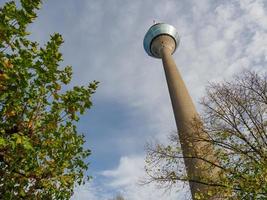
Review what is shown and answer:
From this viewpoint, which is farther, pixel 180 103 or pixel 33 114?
pixel 180 103

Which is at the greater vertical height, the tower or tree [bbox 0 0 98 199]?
the tower

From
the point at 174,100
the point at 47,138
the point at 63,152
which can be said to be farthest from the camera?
the point at 174,100

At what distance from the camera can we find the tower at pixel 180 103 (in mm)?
12141

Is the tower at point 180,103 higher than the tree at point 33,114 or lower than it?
higher

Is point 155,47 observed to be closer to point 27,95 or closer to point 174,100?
point 174,100

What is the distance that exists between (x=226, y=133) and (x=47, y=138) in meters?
7.53

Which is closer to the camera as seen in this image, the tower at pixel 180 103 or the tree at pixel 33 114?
the tree at pixel 33 114

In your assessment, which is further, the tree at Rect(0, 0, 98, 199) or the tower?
the tower

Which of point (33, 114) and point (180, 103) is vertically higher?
point (180, 103)

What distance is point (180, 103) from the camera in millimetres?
26016

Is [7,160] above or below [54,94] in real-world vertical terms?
below

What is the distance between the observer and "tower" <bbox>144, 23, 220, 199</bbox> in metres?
A: 12.1

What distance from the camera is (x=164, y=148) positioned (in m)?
12.0

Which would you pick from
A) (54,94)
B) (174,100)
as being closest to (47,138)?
(54,94)
